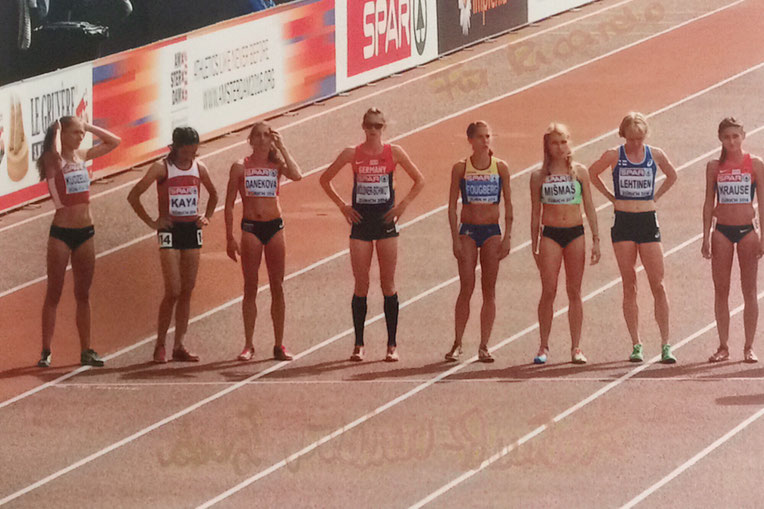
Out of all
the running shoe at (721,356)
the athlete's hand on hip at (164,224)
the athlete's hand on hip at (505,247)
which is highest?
the athlete's hand on hip at (164,224)

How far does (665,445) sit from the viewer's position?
34.1 feet

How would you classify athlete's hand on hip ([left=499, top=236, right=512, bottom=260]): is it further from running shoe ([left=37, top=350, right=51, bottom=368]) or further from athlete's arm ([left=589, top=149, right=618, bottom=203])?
running shoe ([left=37, top=350, right=51, bottom=368])

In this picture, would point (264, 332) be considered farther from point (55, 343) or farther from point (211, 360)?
point (55, 343)

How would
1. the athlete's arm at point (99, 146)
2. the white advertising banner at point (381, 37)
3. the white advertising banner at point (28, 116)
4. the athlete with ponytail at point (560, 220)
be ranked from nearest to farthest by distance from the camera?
the athlete with ponytail at point (560, 220) → the athlete's arm at point (99, 146) → the white advertising banner at point (28, 116) → the white advertising banner at point (381, 37)

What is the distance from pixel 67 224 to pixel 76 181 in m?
0.36

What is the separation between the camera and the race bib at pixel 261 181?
40.9 feet

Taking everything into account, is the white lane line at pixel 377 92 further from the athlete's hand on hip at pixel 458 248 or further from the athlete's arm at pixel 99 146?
the athlete's hand on hip at pixel 458 248

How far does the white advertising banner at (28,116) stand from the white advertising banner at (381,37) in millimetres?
5629

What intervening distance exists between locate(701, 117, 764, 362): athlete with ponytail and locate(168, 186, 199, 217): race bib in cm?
413

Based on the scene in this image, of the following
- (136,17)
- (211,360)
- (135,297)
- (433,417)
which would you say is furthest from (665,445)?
(136,17)

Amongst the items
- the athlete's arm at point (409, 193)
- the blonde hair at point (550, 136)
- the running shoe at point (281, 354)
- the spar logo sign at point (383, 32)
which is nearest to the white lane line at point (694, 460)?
the blonde hair at point (550, 136)

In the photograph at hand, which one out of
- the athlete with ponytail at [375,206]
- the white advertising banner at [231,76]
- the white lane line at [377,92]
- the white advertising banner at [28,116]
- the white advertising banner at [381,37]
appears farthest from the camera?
the white advertising banner at [381,37]

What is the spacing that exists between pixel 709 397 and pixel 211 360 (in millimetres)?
4155

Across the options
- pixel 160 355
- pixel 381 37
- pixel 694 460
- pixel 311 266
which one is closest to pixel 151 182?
pixel 160 355
